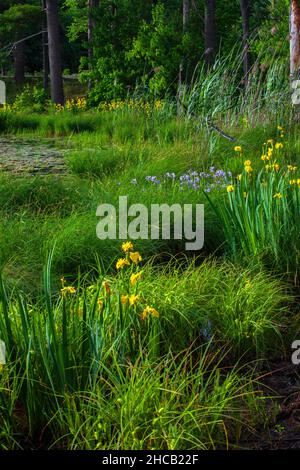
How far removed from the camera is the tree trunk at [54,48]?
16828 millimetres

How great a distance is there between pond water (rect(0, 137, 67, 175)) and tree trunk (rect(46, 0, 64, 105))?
8.57 metres

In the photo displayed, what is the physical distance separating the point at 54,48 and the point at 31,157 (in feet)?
34.5

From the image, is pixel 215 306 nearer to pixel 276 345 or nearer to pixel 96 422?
pixel 276 345

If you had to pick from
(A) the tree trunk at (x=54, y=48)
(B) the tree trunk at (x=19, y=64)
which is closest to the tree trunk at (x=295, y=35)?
(A) the tree trunk at (x=54, y=48)

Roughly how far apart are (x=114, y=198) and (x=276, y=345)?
2.10 m

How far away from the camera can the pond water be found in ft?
22.2

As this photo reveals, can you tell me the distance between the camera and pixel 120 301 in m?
2.90

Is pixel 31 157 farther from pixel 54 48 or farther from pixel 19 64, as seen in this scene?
pixel 19 64

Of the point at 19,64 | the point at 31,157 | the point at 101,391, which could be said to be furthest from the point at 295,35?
the point at 19,64

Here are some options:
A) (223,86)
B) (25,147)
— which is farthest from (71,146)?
(223,86)

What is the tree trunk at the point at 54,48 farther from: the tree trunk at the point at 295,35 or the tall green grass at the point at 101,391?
the tall green grass at the point at 101,391

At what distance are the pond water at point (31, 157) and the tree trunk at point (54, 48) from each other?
857cm

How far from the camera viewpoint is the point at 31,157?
745 centimetres

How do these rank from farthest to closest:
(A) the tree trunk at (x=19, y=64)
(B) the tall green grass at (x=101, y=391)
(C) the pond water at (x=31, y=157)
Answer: (A) the tree trunk at (x=19, y=64)
(C) the pond water at (x=31, y=157)
(B) the tall green grass at (x=101, y=391)
